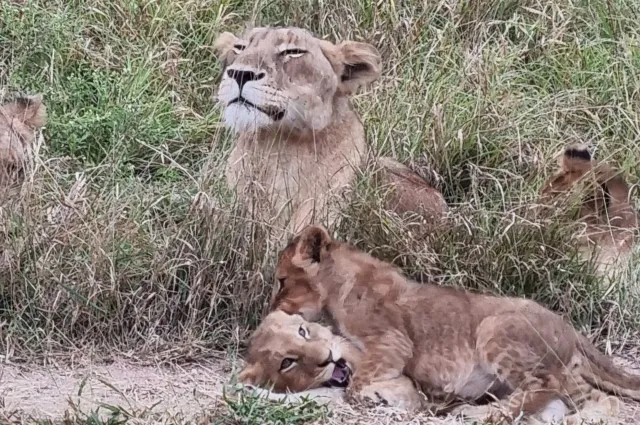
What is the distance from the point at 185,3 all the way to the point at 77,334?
3.60m

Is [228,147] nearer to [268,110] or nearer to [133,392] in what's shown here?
[268,110]

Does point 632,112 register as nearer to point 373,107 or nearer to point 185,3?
point 373,107

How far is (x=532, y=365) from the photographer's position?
17.0 ft

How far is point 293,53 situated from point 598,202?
1.61m

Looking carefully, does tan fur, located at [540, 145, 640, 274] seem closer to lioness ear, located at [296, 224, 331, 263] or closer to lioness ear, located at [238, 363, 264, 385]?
lioness ear, located at [296, 224, 331, 263]

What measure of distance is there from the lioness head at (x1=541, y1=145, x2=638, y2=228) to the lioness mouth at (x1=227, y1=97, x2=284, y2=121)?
1281 millimetres

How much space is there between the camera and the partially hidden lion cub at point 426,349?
5.18 meters

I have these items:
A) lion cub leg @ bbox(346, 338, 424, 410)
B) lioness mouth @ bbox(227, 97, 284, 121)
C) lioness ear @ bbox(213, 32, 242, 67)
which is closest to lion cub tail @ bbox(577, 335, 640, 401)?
lion cub leg @ bbox(346, 338, 424, 410)

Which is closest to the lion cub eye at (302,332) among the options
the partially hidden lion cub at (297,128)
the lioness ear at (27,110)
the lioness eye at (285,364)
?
the lioness eye at (285,364)

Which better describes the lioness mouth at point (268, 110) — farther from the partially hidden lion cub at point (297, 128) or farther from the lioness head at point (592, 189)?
the lioness head at point (592, 189)

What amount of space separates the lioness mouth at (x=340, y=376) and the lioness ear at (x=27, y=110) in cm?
263

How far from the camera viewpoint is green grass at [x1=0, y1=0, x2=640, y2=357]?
5.93 metres

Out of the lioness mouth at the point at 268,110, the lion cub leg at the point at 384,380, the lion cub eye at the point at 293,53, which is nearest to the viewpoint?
the lion cub leg at the point at 384,380

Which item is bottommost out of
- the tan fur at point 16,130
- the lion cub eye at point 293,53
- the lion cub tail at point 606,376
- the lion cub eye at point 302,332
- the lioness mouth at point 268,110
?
the lion cub tail at point 606,376
